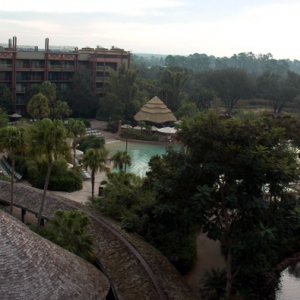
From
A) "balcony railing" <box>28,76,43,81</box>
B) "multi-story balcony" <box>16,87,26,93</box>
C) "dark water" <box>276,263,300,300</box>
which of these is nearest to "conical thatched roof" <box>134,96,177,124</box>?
"balcony railing" <box>28,76,43,81</box>

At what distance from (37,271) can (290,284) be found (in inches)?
495

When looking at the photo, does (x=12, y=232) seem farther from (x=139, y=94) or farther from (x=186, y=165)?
(x=139, y=94)

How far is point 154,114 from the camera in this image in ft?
195

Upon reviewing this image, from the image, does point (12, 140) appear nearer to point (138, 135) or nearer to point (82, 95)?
point (138, 135)

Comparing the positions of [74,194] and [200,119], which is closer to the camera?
[200,119]

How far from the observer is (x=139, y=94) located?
67.0m

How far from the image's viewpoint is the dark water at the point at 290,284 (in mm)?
20080

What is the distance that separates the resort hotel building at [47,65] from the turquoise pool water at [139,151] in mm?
17078

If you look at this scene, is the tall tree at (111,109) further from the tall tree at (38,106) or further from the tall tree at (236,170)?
the tall tree at (236,170)

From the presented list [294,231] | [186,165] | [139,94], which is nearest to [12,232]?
[186,165]

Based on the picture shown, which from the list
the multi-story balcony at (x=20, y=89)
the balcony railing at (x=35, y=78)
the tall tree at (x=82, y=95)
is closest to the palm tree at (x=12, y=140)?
the multi-story balcony at (x=20, y=89)

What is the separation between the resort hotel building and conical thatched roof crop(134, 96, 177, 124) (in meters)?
8.80

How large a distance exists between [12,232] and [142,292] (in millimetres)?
4878

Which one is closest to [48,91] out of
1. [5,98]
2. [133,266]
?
[5,98]
